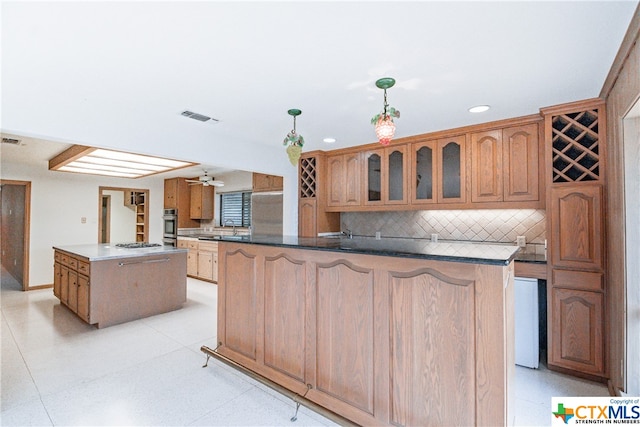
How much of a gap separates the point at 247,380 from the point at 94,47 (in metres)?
2.44

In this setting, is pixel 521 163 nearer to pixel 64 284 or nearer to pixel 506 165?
pixel 506 165

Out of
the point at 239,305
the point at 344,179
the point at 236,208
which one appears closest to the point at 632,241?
the point at 239,305

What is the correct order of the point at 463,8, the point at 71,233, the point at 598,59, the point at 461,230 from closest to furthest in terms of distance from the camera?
the point at 463,8 < the point at 598,59 < the point at 461,230 < the point at 71,233

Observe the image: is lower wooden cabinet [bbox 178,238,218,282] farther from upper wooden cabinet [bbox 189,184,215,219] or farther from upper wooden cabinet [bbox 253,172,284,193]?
upper wooden cabinet [bbox 253,172,284,193]

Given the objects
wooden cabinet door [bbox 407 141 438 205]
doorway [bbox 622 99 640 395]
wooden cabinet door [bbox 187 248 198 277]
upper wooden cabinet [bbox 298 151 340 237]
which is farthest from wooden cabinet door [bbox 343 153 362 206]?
wooden cabinet door [bbox 187 248 198 277]

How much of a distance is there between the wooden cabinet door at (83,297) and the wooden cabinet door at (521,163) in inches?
185

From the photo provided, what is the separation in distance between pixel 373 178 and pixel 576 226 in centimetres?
206

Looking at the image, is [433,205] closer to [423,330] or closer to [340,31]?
[423,330]

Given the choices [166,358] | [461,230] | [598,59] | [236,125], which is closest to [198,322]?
[166,358]

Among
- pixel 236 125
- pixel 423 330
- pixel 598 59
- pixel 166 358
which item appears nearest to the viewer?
pixel 423 330

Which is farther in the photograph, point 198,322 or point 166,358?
point 198,322

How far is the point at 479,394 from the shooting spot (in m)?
1.37

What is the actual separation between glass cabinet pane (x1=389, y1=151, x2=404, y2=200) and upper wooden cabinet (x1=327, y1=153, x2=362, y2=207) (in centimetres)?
43

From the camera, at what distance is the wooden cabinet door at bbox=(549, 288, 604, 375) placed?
2.37 metres
